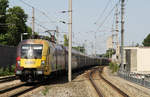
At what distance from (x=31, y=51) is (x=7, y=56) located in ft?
48.7

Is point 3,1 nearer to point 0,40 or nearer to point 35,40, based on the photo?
point 0,40

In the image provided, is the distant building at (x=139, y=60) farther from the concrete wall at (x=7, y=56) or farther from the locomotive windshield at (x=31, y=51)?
the locomotive windshield at (x=31, y=51)

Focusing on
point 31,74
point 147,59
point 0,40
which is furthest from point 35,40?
point 0,40

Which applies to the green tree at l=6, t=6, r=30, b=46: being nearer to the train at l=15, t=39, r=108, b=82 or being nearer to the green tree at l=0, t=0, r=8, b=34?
the green tree at l=0, t=0, r=8, b=34

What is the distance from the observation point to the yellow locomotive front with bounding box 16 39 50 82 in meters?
16.3

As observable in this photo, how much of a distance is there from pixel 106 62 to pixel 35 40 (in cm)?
8758

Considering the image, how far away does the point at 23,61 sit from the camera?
1642cm

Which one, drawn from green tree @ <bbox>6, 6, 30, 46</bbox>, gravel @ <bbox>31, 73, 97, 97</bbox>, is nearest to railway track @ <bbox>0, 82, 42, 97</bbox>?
gravel @ <bbox>31, 73, 97, 97</bbox>

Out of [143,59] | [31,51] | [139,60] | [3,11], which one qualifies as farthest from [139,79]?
[3,11]

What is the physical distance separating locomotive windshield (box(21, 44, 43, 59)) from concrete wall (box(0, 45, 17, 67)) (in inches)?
501

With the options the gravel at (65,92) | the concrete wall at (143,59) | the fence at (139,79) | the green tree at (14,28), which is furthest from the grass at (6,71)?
the green tree at (14,28)

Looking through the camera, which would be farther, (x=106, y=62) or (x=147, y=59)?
(x=106, y=62)

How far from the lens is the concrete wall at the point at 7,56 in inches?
1147

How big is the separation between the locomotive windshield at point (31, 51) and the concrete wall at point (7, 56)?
1272 cm
